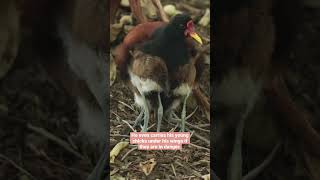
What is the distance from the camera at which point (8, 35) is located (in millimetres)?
3344

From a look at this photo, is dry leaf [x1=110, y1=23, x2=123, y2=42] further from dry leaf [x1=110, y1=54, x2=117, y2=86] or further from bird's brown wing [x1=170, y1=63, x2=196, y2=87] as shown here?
bird's brown wing [x1=170, y1=63, x2=196, y2=87]

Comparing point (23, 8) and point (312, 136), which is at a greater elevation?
point (23, 8)

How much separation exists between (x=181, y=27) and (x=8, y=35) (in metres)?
1.09

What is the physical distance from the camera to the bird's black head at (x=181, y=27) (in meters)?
3.30

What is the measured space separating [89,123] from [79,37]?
54 cm

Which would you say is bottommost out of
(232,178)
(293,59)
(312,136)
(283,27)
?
(232,178)

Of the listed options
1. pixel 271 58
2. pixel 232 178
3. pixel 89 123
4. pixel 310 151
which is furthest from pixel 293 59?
pixel 89 123

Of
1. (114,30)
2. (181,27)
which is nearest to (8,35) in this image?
(114,30)

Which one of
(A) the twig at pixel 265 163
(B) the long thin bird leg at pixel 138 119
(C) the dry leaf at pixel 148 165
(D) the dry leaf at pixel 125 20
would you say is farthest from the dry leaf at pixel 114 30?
(A) the twig at pixel 265 163

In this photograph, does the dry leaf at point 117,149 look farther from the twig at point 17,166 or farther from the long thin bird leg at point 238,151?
the long thin bird leg at point 238,151

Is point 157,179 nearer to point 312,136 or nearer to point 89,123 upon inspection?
point 89,123

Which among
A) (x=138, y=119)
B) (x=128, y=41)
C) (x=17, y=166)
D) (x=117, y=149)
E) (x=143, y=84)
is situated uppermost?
(x=128, y=41)

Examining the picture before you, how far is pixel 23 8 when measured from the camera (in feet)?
10.9

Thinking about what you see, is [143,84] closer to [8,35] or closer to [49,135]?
[49,135]
